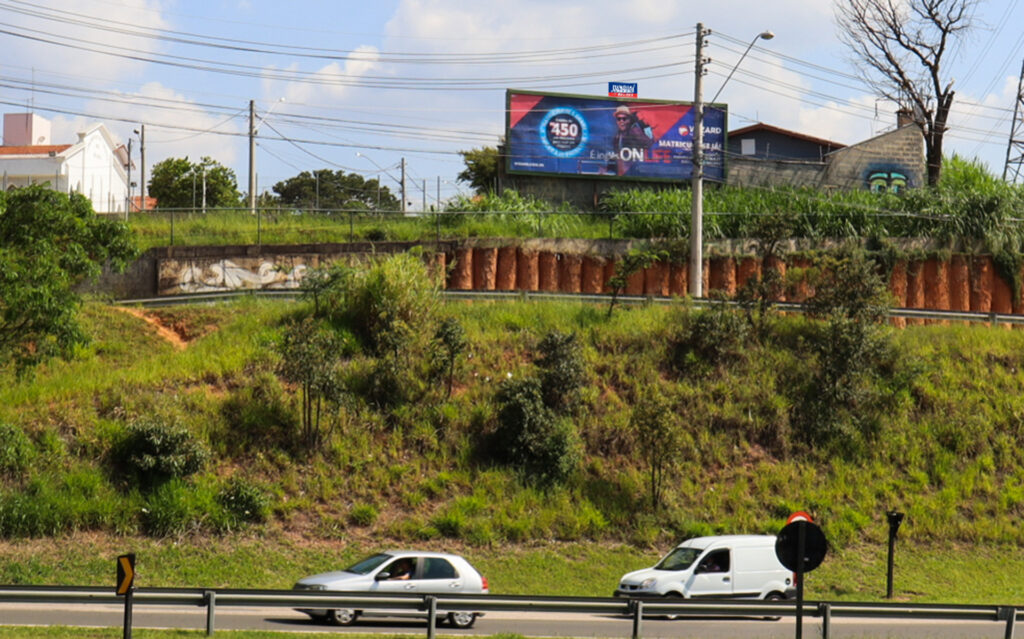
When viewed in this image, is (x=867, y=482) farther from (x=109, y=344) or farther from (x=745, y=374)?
(x=109, y=344)

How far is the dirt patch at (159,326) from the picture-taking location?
33219 millimetres

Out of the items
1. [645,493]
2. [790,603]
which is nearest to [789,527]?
[790,603]

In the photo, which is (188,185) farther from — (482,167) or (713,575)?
(713,575)

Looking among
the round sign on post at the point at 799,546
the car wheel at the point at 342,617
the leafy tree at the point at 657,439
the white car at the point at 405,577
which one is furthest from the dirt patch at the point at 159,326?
the round sign on post at the point at 799,546

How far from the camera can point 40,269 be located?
999 inches

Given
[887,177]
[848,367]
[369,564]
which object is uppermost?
[887,177]

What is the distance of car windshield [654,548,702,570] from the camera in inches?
910

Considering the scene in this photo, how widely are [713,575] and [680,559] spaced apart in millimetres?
794

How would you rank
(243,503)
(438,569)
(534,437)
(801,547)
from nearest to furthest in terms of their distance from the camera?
(801,547), (438,569), (243,503), (534,437)

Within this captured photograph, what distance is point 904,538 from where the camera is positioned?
29.1 meters

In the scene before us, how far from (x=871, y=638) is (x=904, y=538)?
1209 cm

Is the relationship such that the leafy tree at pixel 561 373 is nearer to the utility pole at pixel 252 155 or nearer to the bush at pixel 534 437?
the bush at pixel 534 437

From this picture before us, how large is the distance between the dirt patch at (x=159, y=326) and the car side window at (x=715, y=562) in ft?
55.9

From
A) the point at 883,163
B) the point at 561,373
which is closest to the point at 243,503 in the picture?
the point at 561,373
